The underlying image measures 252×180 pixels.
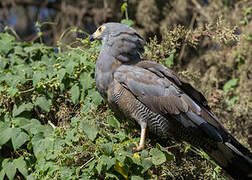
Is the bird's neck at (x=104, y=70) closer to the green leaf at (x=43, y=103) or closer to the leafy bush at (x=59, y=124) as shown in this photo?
the leafy bush at (x=59, y=124)

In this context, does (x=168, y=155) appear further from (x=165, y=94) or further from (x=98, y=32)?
(x=98, y=32)

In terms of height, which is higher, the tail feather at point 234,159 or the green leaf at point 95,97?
the green leaf at point 95,97

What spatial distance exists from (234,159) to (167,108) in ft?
1.96

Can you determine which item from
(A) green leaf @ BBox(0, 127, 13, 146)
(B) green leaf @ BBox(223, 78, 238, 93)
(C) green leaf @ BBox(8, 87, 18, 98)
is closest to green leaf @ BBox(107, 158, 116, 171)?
(A) green leaf @ BBox(0, 127, 13, 146)

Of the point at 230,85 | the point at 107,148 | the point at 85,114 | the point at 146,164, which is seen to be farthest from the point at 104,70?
the point at 230,85

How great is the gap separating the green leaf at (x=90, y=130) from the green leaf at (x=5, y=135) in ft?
1.88

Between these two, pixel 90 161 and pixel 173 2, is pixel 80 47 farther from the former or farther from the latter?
pixel 173 2

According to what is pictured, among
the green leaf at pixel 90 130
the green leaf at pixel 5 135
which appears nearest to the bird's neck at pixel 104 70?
the green leaf at pixel 90 130

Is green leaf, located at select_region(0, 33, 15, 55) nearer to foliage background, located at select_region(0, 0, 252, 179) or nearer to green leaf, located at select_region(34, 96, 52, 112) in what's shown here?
foliage background, located at select_region(0, 0, 252, 179)

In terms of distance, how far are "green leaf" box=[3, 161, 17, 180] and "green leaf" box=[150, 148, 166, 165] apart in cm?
102

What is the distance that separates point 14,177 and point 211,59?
258cm

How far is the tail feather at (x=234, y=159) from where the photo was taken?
290cm

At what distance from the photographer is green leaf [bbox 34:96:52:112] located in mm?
3127

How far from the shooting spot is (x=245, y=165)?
290cm
